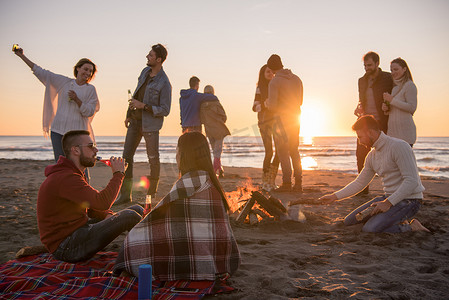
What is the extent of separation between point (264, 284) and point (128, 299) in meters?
1.09

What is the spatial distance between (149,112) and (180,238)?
3.60 metres

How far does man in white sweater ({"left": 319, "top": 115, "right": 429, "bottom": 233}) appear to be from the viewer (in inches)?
156

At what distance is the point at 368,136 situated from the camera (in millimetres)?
4125

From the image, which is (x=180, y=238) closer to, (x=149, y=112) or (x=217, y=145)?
(x=149, y=112)

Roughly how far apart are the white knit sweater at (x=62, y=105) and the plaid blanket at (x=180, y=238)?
2.74 meters

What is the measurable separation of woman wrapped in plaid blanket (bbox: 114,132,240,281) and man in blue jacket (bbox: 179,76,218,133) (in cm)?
525

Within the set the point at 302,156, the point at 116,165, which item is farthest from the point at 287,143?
the point at 302,156

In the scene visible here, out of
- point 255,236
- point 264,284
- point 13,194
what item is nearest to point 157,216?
point 264,284

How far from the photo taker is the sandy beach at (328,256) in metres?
2.62

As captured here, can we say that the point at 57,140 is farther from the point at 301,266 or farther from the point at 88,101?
the point at 301,266

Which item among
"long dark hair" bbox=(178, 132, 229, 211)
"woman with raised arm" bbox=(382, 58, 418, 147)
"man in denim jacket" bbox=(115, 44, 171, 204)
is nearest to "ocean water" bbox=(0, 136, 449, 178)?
"man in denim jacket" bbox=(115, 44, 171, 204)

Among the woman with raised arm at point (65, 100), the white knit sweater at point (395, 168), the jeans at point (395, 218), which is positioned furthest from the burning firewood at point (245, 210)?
the woman with raised arm at point (65, 100)

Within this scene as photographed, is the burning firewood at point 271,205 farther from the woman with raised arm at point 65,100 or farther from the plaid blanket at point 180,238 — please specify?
the woman with raised arm at point 65,100

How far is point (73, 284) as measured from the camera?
8.59ft
